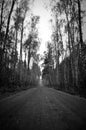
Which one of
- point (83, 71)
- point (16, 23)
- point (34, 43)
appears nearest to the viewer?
point (83, 71)

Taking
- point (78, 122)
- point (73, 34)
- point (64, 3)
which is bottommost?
point (78, 122)

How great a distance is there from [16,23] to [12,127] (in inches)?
715

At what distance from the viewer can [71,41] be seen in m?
13.4

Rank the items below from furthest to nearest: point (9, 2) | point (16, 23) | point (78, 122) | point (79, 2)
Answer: point (16, 23) < point (9, 2) < point (79, 2) < point (78, 122)

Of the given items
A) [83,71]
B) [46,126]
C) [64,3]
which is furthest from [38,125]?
[64,3]

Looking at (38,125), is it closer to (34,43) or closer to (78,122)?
(78,122)

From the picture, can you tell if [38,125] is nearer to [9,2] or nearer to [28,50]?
[9,2]

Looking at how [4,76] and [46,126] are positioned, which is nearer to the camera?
[46,126]

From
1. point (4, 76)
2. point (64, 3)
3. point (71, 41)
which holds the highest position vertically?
point (64, 3)

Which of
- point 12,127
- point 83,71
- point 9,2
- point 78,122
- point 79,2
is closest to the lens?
point 12,127

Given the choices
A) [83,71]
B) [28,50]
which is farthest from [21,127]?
[28,50]

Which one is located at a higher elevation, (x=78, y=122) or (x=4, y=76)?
(x=4, y=76)

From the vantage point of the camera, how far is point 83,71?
312 inches

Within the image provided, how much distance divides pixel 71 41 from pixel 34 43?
15.2 m
